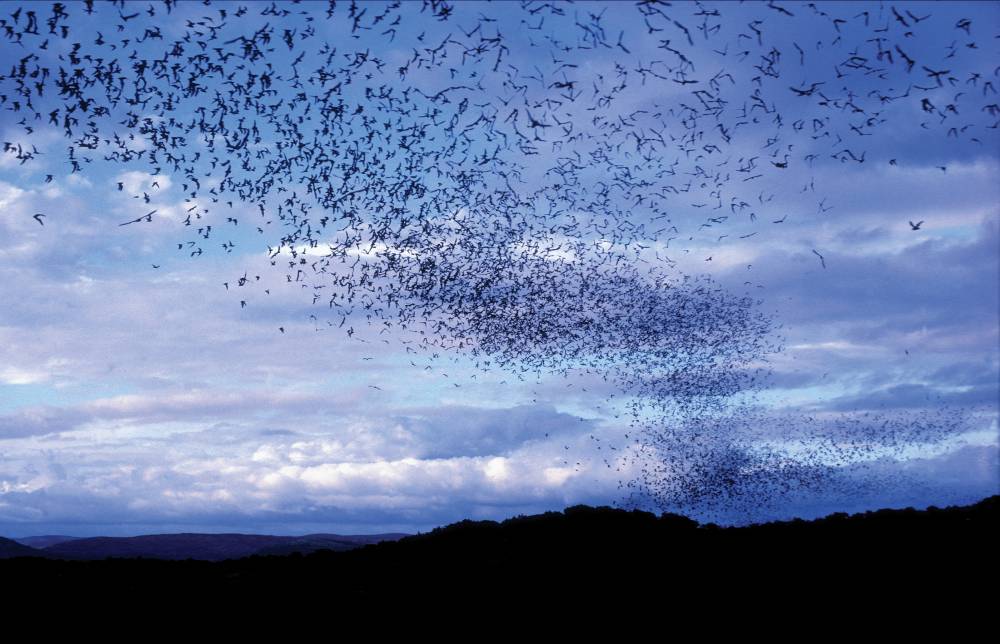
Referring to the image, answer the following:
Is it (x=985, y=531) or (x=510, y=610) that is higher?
(x=985, y=531)

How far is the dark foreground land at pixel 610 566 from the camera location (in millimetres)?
15484

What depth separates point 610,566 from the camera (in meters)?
17.0

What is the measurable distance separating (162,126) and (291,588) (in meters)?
11.2

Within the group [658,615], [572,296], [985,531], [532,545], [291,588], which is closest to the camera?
[658,615]

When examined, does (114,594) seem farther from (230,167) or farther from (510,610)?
(230,167)

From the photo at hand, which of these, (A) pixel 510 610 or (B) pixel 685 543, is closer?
(A) pixel 510 610

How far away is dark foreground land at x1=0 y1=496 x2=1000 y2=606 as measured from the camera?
50.8 feet

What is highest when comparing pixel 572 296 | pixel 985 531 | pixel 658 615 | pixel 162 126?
pixel 162 126

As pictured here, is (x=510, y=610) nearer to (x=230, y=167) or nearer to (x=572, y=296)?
(x=230, y=167)

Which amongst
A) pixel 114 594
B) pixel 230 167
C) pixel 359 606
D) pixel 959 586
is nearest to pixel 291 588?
pixel 359 606

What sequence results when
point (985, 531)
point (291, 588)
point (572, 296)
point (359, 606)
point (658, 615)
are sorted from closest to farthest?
point (658, 615), point (359, 606), point (291, 588), point (985, 531), point (572, 296)

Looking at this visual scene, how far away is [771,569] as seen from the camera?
656 inches

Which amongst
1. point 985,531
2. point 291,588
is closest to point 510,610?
point 291,588

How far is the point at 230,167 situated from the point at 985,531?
18.9 m
